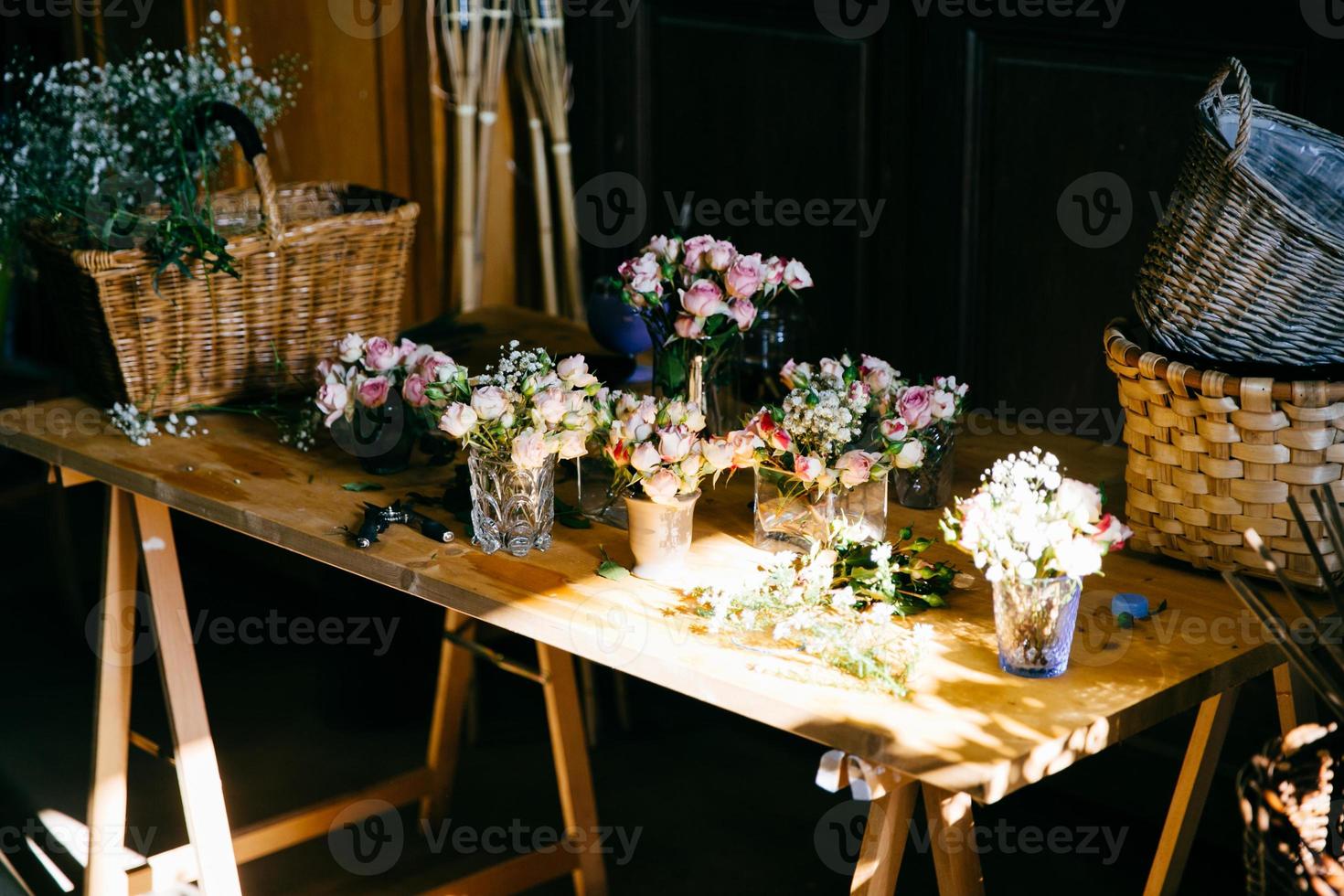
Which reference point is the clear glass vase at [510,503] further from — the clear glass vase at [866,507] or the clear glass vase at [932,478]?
the clear glass vase at [932,478]

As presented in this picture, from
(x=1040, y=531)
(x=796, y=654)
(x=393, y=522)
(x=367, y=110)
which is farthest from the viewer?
(x=367, y=110)

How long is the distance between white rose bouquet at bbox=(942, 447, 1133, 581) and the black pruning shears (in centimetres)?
77

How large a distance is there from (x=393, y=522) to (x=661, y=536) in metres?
0.42

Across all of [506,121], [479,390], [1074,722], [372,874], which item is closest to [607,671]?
[372,874]

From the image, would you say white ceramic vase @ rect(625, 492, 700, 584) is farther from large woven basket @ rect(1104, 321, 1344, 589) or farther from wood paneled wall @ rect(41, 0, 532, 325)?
wood paneled wall @ rect(41, 0, 532, 325)

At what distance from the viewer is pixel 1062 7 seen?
2.67m

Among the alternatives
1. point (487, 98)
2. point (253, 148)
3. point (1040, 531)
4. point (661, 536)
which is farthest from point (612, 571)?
point (487, 98)

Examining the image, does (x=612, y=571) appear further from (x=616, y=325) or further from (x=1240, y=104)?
(x=1240, y=104)

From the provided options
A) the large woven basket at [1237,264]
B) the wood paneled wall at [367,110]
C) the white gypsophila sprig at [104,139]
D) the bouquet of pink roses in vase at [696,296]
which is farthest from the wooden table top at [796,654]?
the wood paneled wall at [367,110]

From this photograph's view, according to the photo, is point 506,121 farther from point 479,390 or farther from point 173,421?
point 479,390

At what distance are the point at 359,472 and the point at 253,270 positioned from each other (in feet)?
1.52

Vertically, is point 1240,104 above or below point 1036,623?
above

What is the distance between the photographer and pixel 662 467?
1.83 meters

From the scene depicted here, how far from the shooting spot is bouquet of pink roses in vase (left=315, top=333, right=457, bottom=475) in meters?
2.20
